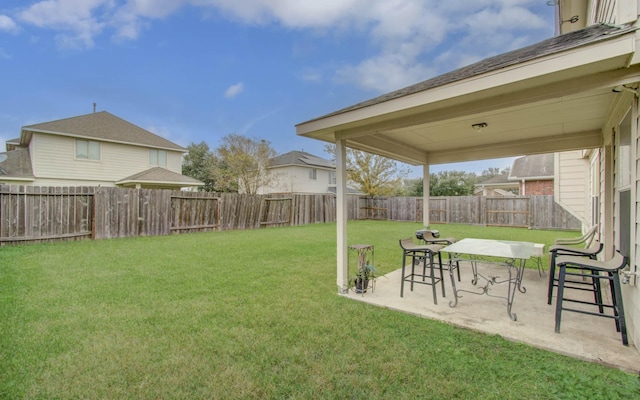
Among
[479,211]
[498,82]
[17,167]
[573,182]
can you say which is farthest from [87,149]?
[479,211]

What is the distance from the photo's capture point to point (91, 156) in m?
14.2

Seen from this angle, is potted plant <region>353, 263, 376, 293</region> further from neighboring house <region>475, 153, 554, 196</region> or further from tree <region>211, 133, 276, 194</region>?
neighboring house <region>475, 153, 554, 196</region>

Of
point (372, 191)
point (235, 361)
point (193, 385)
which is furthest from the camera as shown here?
point (372, 191)

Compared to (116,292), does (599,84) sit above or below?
above

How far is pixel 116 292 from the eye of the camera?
4.04m

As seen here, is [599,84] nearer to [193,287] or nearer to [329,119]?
[329,119]

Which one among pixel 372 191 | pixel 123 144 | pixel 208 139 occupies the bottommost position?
pixel 372 191

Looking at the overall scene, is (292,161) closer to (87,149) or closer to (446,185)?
(87,149)

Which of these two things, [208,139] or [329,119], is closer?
[329,119]

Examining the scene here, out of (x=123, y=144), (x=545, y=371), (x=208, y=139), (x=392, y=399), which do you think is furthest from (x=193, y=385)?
(x=208, y=139)

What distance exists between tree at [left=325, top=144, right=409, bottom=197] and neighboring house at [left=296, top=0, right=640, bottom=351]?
12.8 m

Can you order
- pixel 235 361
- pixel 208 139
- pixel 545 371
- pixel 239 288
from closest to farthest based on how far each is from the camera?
pixel 545 371
pixel 235 361
pixel 239 288
pixel 208 139

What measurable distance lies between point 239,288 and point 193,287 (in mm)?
700

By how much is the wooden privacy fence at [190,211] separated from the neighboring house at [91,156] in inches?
208
